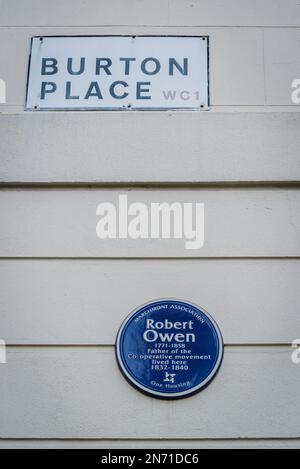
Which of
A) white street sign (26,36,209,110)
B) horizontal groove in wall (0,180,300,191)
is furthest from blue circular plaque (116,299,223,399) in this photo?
white street sign (26,36,209,110)

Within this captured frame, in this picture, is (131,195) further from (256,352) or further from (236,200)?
(256,352)

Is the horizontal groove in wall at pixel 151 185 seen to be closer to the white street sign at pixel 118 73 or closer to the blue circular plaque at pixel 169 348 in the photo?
the white street sign at pixel 118 73

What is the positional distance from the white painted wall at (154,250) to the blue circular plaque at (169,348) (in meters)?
0.06

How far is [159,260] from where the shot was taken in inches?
128

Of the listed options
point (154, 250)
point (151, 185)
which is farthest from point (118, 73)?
point (154, 250)

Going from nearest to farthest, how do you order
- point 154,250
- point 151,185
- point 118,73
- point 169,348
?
point 169,348
point 154,250
point 151,185
point 118,73

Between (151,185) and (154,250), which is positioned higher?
(151,185)

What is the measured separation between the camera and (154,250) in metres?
3.26

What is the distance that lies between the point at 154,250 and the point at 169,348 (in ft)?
1.74

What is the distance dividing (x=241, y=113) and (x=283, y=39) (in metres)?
0.64

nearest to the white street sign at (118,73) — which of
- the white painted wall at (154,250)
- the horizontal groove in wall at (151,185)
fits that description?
the white painted wall at (154,250)

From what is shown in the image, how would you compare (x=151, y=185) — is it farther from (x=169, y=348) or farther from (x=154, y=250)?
(x=169, y=348)

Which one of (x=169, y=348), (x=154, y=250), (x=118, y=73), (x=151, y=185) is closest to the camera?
(x=169, y=348)

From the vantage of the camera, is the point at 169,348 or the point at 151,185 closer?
the point at 169,348
